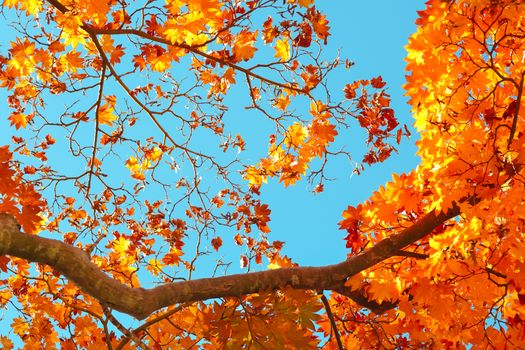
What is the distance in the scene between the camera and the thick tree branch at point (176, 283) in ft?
8.50

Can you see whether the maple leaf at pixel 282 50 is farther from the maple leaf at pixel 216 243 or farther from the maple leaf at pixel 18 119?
the maple leaf at pixel 18 119

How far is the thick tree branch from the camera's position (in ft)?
8.50

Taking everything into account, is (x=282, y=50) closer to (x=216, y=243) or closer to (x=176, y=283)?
(x=216, y=243)

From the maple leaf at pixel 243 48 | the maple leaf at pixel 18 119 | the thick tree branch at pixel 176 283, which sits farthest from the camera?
the maple leaf at pixel 18 119

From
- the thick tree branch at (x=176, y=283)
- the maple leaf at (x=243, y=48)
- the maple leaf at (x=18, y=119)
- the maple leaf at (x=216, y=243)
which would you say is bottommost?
the thick tree branch at (x=176, y=283)

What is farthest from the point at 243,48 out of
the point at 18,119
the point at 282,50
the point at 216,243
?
the point at 18,119

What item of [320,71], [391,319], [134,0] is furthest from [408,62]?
[134,0]

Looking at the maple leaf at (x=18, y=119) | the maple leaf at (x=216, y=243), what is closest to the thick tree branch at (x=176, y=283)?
the maple leaf at (x=216, y=243)

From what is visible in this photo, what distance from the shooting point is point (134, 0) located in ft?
15.8

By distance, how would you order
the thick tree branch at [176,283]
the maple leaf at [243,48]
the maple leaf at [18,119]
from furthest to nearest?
the maple leaf at [18,119]
the maple leaf at [243,48]
the thick tree branch at [176,283]

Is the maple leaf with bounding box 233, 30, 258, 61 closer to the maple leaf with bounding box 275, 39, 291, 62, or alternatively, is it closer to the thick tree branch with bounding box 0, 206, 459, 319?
the maple leaf with bounding box 275, 39, 291, 62

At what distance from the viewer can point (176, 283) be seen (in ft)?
9.82

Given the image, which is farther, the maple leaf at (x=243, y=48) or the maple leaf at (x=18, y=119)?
the maple leaf at (x=18, y=119)

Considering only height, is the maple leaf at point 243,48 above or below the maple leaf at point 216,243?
above
